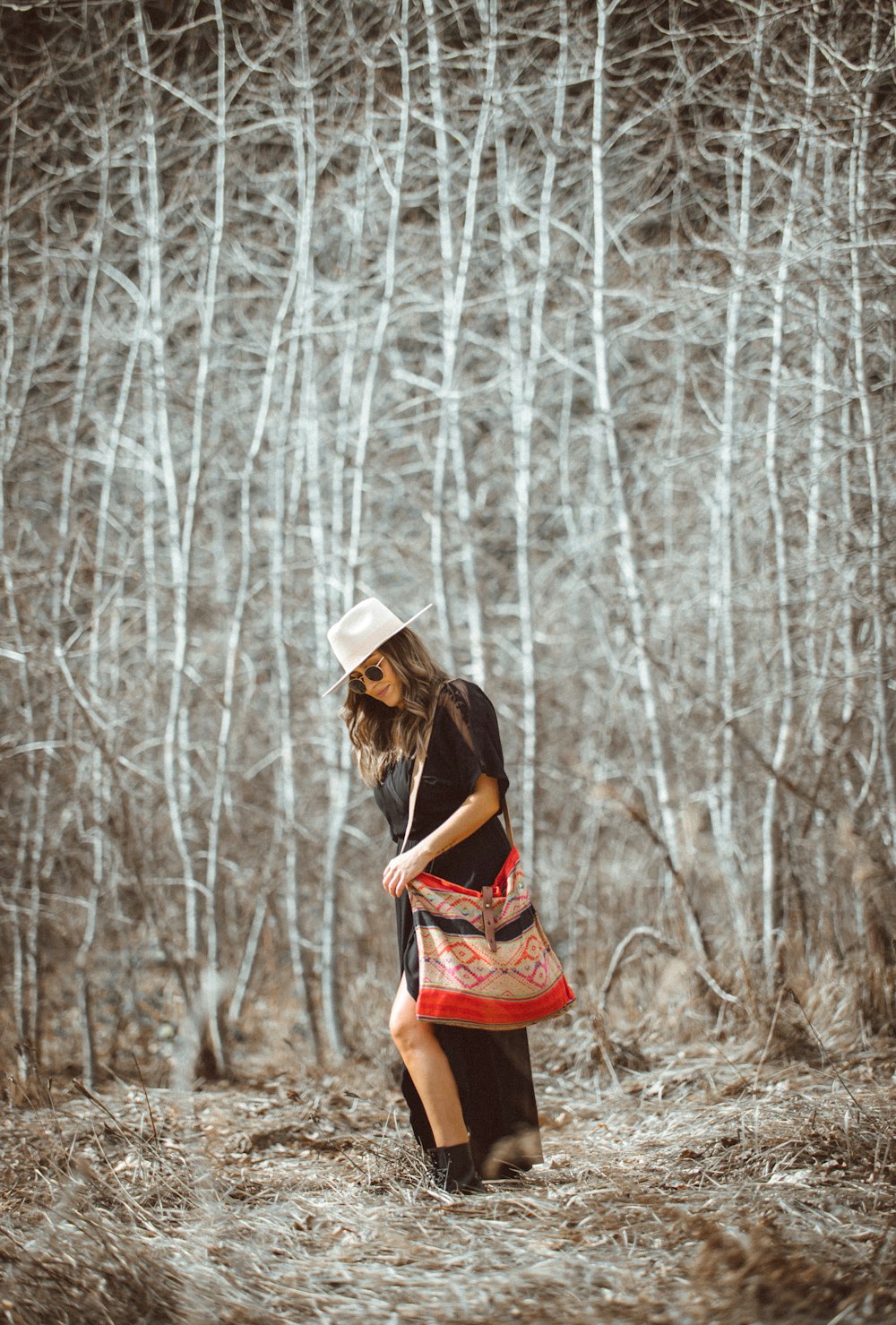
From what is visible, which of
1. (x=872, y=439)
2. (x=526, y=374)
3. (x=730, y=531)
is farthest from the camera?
(x=526, y=374)

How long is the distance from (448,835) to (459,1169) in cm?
76

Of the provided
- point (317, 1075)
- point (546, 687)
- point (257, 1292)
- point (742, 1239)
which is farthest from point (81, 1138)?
point (546, 687)

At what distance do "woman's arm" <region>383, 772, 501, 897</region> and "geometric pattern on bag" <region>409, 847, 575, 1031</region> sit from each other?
56mm

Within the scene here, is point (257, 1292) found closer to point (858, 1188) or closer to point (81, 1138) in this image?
point (858, 1188)

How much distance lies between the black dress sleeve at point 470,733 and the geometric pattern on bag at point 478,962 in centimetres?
25

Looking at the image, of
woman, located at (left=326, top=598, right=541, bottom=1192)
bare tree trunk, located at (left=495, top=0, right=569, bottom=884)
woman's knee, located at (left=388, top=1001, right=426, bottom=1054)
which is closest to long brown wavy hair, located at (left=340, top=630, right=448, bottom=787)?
woman, located at (left=326, top=598, right=541, bottom=1192)

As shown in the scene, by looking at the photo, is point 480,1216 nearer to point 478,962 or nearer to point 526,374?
point 478,962

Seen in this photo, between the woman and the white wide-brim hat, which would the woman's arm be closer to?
the woman

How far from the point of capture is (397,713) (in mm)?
2686

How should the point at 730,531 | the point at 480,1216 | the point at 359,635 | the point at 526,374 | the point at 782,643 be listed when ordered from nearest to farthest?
1. the point at 480,1216
2. the point at 359,635
3. the point at 782,643
4. the point at 730,531
5. the point at 526,374

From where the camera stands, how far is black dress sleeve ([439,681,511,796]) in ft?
8.27

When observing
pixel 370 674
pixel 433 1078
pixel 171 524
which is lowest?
pixel 433 1078

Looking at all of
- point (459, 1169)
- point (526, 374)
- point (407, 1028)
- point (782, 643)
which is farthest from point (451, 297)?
point (459, 1169)

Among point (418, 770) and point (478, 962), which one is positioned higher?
point (418, 770)
